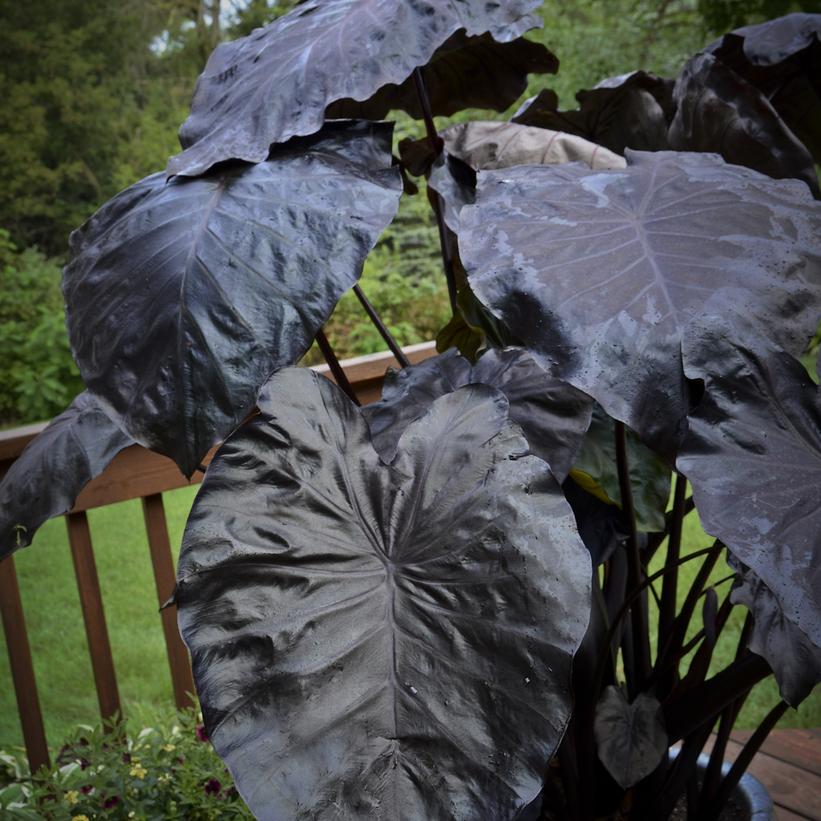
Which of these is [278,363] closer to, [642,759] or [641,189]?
[641,189]

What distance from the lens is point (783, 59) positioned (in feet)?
4.11

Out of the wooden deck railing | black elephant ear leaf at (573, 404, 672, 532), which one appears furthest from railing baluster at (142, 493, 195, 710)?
black elephant ear leaf at (573, 404, 672, 532)

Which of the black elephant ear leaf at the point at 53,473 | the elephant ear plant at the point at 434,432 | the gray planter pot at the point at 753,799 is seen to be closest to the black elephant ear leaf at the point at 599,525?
the elephant ear plant at the point at 434,432

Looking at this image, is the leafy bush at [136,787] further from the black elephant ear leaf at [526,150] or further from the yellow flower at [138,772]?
the black elephant ear leaf at [526,150]

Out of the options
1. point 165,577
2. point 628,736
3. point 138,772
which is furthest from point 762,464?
point 165,577

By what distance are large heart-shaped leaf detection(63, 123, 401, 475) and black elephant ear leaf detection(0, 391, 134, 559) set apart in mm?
179

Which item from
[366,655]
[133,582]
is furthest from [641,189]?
[133,582]

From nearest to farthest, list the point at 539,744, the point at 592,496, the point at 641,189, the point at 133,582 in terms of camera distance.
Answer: the point at 539,744, the point at 641,189, the point at 592,496, the point at 133,582

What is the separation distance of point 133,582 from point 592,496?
2438 millimetres

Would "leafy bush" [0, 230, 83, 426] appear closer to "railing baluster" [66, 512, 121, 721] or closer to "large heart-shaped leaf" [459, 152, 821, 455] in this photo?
"railing baluster" [66, 512, 121, 721]

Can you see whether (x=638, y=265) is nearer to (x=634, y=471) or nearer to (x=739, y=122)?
(x=634, y=471)

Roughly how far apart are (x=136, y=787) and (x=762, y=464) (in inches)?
38.9

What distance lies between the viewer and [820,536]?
0.62m

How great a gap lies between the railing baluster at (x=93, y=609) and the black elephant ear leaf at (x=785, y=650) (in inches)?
40.7
